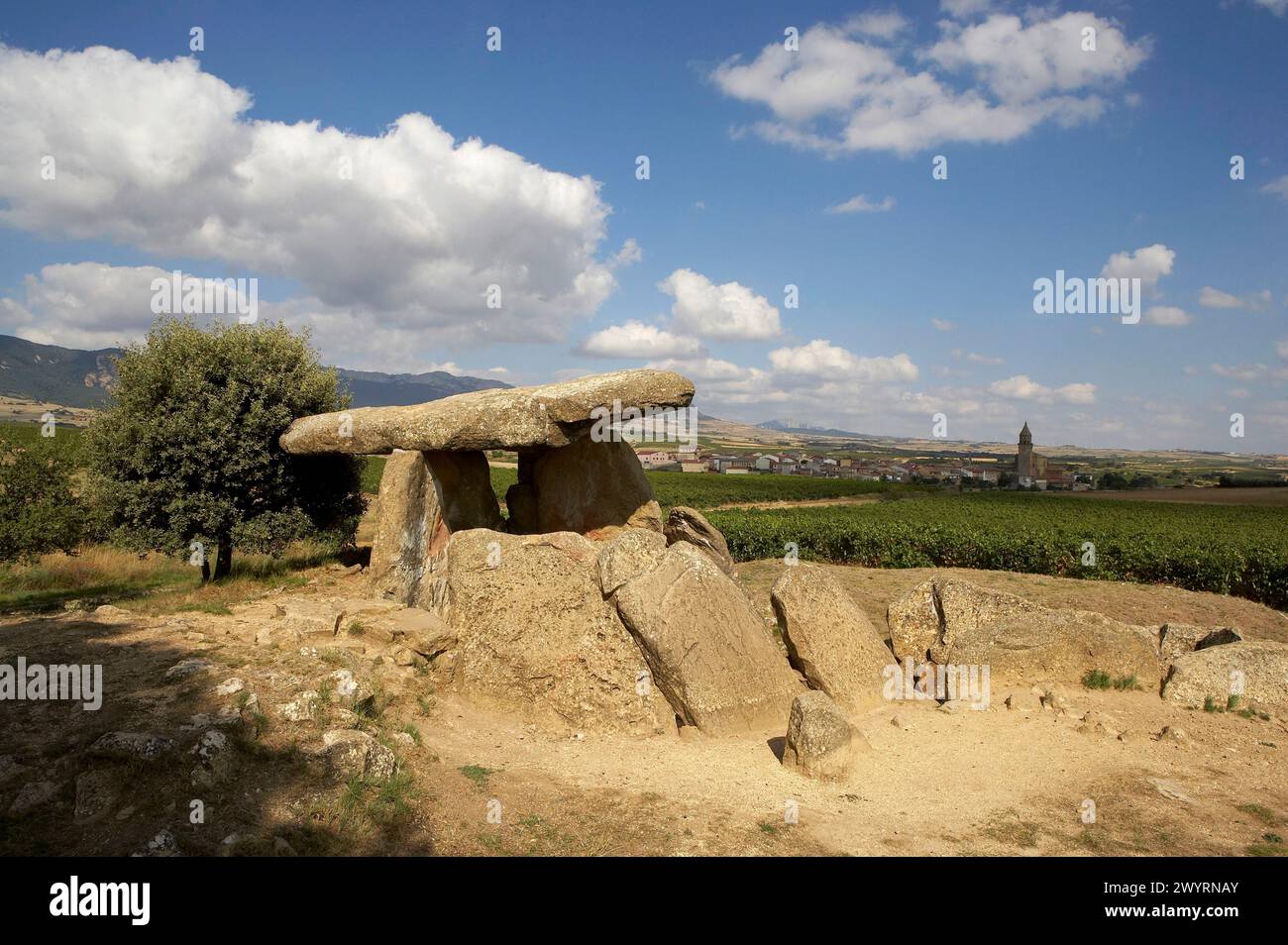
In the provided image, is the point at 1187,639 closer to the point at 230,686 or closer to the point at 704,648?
the point at 704,648

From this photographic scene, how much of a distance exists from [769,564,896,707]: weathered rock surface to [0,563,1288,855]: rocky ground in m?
0.50

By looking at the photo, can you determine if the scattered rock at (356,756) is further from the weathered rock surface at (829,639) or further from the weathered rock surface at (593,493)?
the weathered rock surface at (593,493)

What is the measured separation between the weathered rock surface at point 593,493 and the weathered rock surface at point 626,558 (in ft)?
11.7

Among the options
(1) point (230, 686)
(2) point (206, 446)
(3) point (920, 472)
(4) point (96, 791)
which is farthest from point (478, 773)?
(3) point (920, 472)

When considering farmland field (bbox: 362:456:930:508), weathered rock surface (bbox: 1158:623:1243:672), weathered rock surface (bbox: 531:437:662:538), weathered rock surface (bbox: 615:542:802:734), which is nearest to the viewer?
weathered rock surface (bbox: 615:542:802:734)

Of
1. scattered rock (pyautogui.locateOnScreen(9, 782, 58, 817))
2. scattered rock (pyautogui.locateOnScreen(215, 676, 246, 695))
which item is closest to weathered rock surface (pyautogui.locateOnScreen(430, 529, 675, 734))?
scattered rock (pyautogui.locateOnScreen(215, 676, 246, 695))

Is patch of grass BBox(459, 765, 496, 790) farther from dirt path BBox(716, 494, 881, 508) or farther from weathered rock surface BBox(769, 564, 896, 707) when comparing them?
dirt path BBox(716, 494, 881, 508)

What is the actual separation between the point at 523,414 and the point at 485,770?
5492 millimetres

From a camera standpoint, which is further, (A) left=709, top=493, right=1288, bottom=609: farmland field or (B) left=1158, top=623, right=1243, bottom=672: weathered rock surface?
(A) left=709, top=493, right=1288, bottom=609: farmland field

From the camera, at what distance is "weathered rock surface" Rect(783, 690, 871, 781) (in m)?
7.72

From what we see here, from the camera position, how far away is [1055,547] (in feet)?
74.1

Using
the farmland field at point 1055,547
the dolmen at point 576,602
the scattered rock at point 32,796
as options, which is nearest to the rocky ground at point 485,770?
the scattered rock at point 32,796

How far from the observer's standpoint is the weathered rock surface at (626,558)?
31.3 ft
